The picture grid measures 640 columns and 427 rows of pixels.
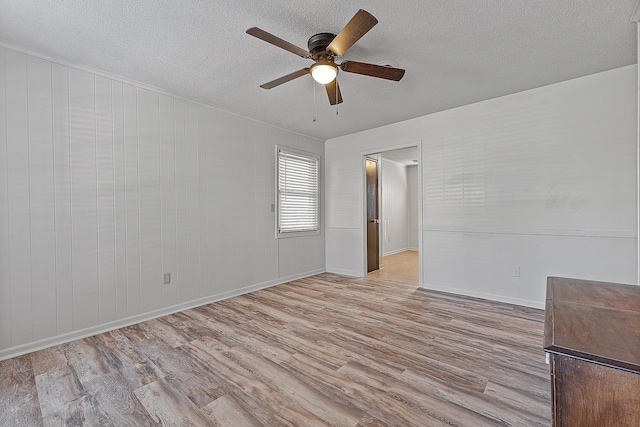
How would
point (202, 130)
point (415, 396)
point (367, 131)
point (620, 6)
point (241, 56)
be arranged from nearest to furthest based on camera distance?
point (415, 396) < point (620, 6) < point (241, 56) < point (202, 130) < point (367, 131)

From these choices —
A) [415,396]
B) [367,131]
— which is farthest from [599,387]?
[367,131]

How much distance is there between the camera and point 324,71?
87.6 inches

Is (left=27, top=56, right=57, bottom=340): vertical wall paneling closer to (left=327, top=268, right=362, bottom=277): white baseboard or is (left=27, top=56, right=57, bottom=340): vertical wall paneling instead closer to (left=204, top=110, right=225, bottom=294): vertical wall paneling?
(left=204, top=110, right=225, bottom=294): vertical wall paneling

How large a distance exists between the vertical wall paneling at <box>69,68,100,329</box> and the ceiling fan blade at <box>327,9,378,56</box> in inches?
94.6

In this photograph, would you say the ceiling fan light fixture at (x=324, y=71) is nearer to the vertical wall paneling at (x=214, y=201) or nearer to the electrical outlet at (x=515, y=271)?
the vertical wall paneling at (x=214, y=201)

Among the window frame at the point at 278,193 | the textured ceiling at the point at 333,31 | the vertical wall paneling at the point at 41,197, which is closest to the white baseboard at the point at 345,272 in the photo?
the window frame at the point at 278,193

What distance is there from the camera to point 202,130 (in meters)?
3.60

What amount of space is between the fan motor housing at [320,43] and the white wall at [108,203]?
201 centimetres

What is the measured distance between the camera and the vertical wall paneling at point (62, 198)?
8.27 ft

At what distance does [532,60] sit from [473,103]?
1.06m

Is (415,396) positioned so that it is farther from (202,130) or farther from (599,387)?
(202,130)

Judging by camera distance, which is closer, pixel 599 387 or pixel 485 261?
A: pixel 599 387

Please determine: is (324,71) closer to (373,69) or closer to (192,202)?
(373,69)

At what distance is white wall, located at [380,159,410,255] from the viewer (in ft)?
24.7
